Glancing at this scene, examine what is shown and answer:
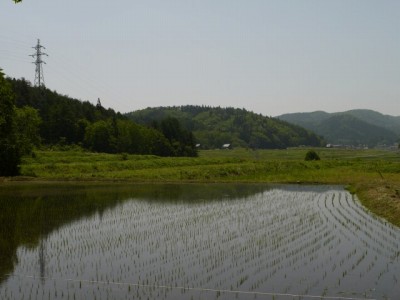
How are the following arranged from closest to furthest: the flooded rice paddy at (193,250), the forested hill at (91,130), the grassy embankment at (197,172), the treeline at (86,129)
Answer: the flooded rice paddy at (193,250), the grassy embankment at (197,172), the treeline at (86,129), the forested hill at (91,130)

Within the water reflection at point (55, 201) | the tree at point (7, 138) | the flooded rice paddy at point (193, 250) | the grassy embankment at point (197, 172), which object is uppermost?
the tree at point (7, 138)

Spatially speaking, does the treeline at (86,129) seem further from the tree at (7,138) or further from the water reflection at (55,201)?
the water reflection at (55,201)

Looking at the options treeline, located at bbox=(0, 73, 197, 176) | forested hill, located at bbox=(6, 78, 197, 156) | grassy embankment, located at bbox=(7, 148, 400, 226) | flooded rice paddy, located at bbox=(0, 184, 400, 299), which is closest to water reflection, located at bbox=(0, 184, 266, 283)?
flooded rice paddy, located at bbox=(0, 184, 400, 299)

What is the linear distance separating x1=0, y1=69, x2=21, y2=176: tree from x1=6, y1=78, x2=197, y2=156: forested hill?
3568 centimetres

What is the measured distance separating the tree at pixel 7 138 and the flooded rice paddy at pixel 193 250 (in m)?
15.8

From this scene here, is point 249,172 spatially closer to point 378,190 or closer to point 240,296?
point 378,190

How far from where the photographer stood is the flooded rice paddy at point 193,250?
11.8 m

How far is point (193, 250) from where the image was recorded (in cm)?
1642

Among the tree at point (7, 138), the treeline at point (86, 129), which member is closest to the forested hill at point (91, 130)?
the treeline at point (86, 129)

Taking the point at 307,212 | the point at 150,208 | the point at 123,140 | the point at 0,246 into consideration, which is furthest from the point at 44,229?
the point at 123,140

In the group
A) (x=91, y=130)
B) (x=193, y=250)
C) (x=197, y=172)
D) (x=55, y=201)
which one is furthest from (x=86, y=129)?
(x=193, y=250)

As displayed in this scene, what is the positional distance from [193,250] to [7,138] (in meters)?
34.9

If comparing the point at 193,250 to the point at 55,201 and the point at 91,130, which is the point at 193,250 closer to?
the point at 55,201

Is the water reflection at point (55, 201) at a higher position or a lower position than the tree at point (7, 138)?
lower
